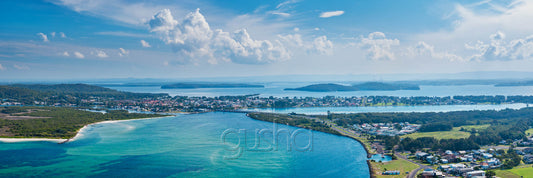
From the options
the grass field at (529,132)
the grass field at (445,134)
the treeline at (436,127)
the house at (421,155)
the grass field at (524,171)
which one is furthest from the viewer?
the treeline at (436,127)

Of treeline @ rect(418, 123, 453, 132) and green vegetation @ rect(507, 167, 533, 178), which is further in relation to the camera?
treeline @ rect(418, 123, 453, 132)

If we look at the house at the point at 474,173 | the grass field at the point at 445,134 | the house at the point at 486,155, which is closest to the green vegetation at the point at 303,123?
the grass field at the point at 445,134

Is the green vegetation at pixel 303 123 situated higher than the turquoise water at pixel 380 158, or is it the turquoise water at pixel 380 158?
the green vegetation at pixel 303 123

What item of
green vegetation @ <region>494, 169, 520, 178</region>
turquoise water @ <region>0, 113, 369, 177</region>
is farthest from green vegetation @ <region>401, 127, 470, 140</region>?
green vegetation @ <region>494, 169, 520, 178</region>

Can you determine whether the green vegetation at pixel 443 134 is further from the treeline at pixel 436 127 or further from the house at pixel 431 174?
the house at pixel 431 174

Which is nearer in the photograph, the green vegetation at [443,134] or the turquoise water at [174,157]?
the turquoise water at [174,157]

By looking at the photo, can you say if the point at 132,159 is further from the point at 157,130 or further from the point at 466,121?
Answer: the point at 466,121

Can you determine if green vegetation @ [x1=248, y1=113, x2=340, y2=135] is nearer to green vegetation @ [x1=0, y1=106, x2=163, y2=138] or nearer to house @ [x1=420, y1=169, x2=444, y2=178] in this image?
house @ [x1=420, y1=169, x2=444, y2=178]
